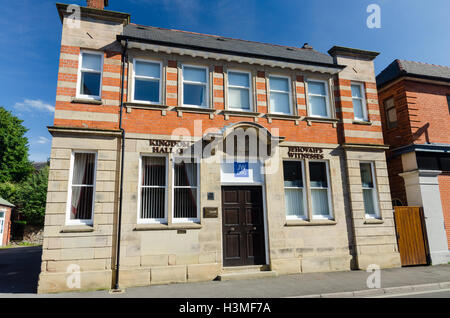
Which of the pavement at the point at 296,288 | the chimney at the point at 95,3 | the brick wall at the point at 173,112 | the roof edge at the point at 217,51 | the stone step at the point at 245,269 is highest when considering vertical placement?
the chimney at the point at 95,3

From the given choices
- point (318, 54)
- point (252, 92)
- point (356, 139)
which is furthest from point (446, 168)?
point (252, 92)

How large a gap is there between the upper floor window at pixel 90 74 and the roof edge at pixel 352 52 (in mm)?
9207

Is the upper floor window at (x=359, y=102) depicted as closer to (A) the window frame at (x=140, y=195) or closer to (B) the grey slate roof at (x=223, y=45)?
(B) the grey slate roof at (x=223, y=45)

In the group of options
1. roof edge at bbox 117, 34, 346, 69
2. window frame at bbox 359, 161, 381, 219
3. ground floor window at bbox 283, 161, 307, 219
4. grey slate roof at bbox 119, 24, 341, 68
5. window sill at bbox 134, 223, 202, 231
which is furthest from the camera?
window frame at bbox 359, 161, 381, 219

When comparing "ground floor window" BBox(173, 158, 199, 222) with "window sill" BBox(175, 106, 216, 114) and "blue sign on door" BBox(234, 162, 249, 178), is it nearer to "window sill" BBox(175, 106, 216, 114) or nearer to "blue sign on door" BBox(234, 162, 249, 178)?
"blue sign on door" BBox(234, 162, 249, 178)

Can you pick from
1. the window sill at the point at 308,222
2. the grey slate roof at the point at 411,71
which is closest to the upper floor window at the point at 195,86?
the window sill at the point at 308,222

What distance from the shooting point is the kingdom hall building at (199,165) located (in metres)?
8.26

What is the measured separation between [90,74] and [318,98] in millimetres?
8643

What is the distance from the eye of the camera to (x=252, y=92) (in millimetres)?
10555

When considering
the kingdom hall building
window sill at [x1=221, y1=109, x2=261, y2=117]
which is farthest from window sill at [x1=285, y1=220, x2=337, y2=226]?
window sill at [x1=221, y1=109, x2=261, y2=117]

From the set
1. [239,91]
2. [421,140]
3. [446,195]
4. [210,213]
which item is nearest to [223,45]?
[239,91]

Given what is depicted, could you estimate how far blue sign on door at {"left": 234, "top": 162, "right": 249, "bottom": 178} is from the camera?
9766 mm

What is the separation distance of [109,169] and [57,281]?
3.32m

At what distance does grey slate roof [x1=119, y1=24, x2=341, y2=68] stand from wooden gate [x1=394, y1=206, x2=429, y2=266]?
6.54 metres
